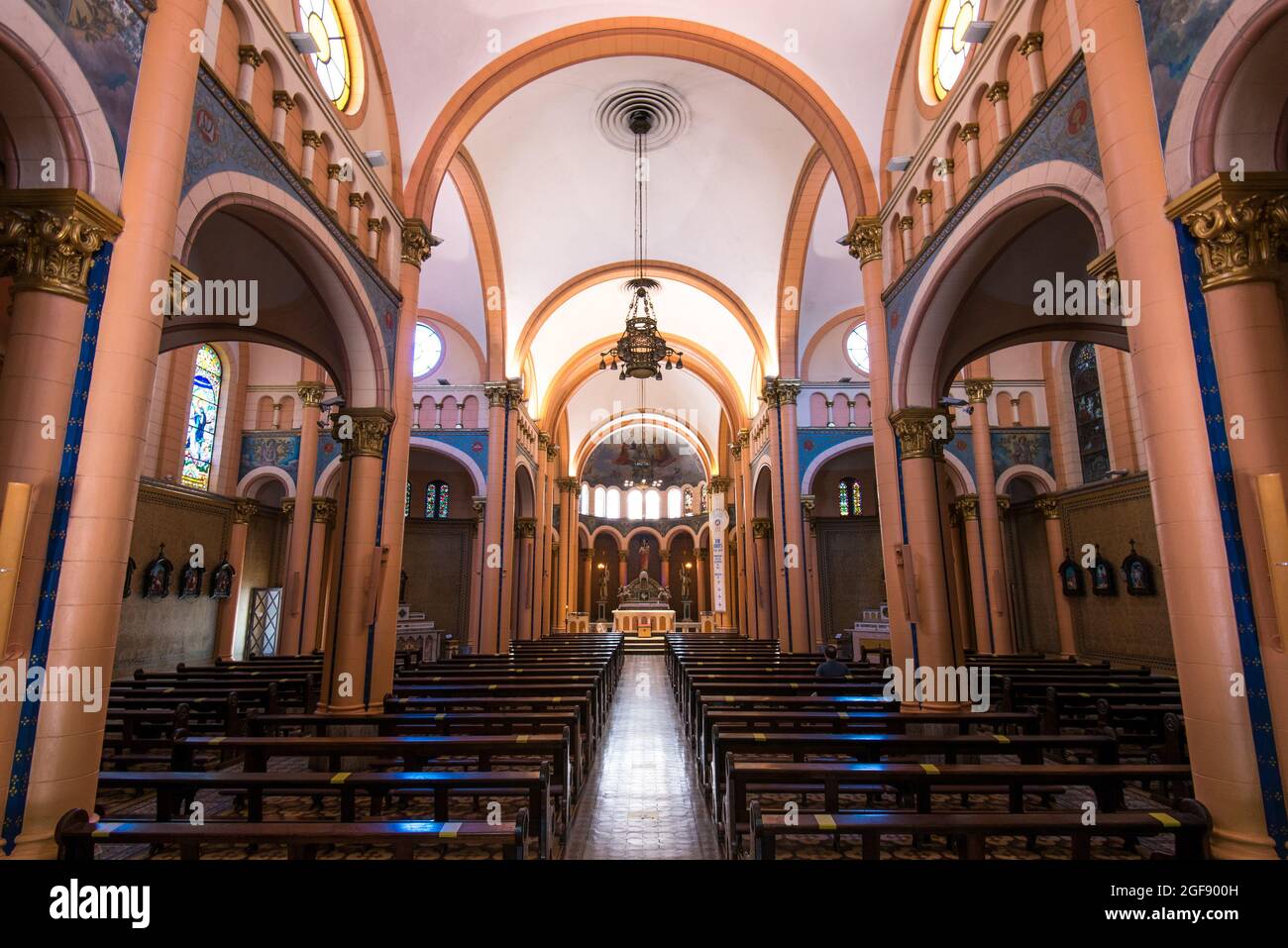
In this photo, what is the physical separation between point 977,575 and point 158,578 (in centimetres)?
2015

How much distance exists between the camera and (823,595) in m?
23.2

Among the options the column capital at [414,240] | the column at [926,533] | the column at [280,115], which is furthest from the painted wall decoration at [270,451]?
the column at [926,533]

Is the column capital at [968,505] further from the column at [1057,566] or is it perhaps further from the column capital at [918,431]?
the column capital at [918,431]

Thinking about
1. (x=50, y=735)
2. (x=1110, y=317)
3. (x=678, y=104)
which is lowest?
(x=50, y=735)

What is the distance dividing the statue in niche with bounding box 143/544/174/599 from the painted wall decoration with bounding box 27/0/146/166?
14289 mm

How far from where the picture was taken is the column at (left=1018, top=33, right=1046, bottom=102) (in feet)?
21.0

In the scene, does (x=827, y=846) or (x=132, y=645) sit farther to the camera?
(x=132, y=645)

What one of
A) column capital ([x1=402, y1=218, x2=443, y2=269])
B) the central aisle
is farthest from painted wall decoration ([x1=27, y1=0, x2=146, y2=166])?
the central aisle

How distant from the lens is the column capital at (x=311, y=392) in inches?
698

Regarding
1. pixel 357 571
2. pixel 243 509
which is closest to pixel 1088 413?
pixel 357 571
